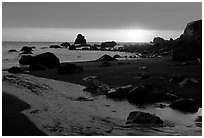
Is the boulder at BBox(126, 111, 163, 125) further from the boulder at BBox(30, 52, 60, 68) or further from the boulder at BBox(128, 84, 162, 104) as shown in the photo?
the boulder at BBox(30, 52, 60, 68)

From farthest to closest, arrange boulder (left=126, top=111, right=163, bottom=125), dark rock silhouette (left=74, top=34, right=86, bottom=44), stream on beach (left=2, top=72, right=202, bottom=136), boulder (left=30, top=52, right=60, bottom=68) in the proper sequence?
dark rock silhouette (left=74, top=34, right=86, bottom=44) < boulder (left=30, top=52, right=60, bottom=68) < boulder (left=126, top=111, right=163, bottom=125) < stream on beach (left=2, top=72, right=202, bottom=136)

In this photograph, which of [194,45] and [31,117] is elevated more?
[194,45]

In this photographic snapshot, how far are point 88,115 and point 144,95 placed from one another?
3.10m

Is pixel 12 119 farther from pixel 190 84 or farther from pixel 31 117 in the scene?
pixel 190 84

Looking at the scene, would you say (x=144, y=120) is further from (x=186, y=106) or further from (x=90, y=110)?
(x=186, y=106)

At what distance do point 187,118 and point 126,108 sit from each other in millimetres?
2176

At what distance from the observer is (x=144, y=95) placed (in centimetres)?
1180

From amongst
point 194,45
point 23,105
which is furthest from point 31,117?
point 194,45

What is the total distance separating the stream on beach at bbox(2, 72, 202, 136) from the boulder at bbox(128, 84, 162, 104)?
Answer: 16.7 inches

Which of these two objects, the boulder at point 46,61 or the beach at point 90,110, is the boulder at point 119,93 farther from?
the boulder at point 46,61

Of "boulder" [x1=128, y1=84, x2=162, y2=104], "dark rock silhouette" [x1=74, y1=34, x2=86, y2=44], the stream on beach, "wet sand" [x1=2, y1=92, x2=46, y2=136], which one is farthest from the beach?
"dark rock silhouette" [x1=74, y1=34, x2=86, y2=44]

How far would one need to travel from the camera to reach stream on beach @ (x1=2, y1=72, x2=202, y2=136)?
8000mm

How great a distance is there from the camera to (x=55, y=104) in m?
10.9

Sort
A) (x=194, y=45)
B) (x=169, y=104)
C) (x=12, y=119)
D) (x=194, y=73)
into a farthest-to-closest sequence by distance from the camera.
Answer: (x=194, y=45) < (x=194, y=73) < (x=169, y=104) < (x=12, y=119)
